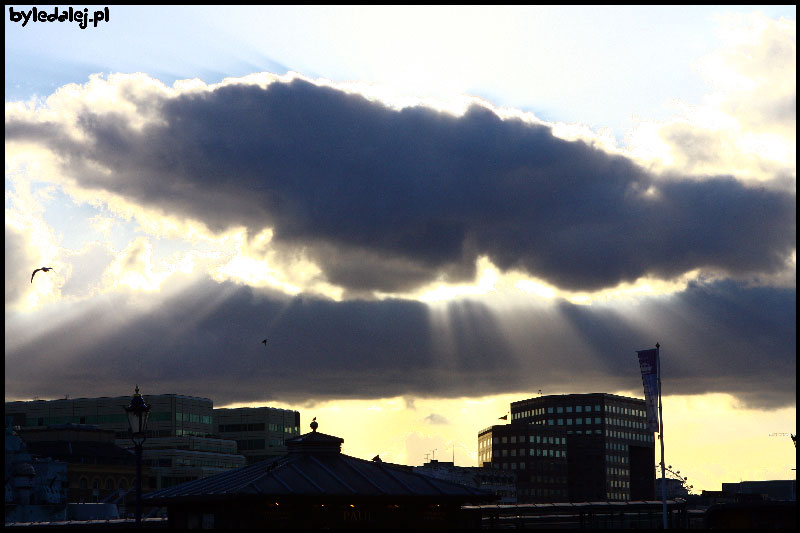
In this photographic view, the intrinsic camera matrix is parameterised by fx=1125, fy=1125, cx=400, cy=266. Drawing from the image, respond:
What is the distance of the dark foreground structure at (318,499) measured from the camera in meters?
59.9

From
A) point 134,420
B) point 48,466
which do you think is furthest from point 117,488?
point 134,420

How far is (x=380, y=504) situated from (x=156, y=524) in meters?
31.3

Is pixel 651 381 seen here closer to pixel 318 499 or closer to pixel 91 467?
pixel 318 499

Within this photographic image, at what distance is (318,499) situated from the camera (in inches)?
2373

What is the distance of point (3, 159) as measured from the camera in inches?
1580

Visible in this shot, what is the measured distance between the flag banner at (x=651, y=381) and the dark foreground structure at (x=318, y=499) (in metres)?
25.8

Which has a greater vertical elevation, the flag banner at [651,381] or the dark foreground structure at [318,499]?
the flag banner at [651,381]

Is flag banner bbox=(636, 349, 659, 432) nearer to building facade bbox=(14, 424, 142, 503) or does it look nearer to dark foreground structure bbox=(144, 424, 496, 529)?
dark foreground structure bbox=(144, 424, 496, 529)

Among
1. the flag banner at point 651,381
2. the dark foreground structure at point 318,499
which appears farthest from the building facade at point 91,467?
the dark foreground structure at point 318,499

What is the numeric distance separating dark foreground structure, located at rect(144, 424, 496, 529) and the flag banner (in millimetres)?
25789

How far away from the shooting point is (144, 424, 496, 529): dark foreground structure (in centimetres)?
5994

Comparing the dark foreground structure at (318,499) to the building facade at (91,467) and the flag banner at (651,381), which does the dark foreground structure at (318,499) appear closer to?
the flag banner at (651,381)

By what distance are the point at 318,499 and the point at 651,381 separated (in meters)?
35.4

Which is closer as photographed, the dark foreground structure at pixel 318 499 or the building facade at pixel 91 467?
the dark foreground structure at pixel 318 499
